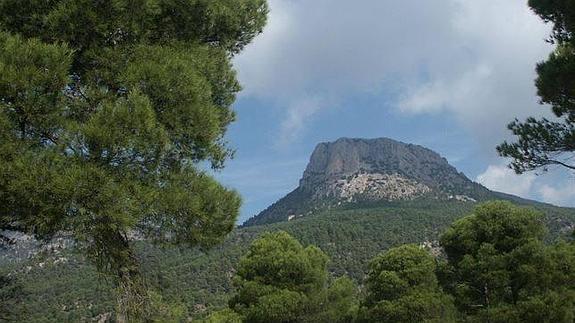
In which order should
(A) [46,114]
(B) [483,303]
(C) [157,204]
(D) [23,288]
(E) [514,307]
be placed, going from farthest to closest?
(B) [483,303], (E) [514,307], (D) [23,288], (C) [157,204], (A) [46,114]

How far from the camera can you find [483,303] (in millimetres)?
20781

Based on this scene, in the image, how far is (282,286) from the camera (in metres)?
23.0

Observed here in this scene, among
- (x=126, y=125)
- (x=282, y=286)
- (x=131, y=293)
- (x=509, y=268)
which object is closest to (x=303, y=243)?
(x=282, y=286)

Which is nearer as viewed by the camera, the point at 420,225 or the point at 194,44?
the point at 194,44

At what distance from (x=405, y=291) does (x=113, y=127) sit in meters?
20.5

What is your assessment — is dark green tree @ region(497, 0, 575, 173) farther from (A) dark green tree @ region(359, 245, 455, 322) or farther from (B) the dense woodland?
(A) dark green tree @ region(359, 245, 455, 322)

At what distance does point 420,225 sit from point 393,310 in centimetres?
15301

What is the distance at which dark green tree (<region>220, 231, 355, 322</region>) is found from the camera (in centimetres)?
2212

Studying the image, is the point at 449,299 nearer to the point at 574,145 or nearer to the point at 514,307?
the point at 514,307

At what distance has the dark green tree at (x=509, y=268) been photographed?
18641 mm

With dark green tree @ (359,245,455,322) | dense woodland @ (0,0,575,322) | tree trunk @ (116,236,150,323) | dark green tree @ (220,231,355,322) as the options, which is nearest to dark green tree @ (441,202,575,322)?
dark green tree @ (359,245,455,322)

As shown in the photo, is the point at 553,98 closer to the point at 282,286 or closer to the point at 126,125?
the point at 126,125

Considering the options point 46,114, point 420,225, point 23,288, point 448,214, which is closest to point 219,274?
point 420,225

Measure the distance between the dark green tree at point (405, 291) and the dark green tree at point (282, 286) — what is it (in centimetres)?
215
